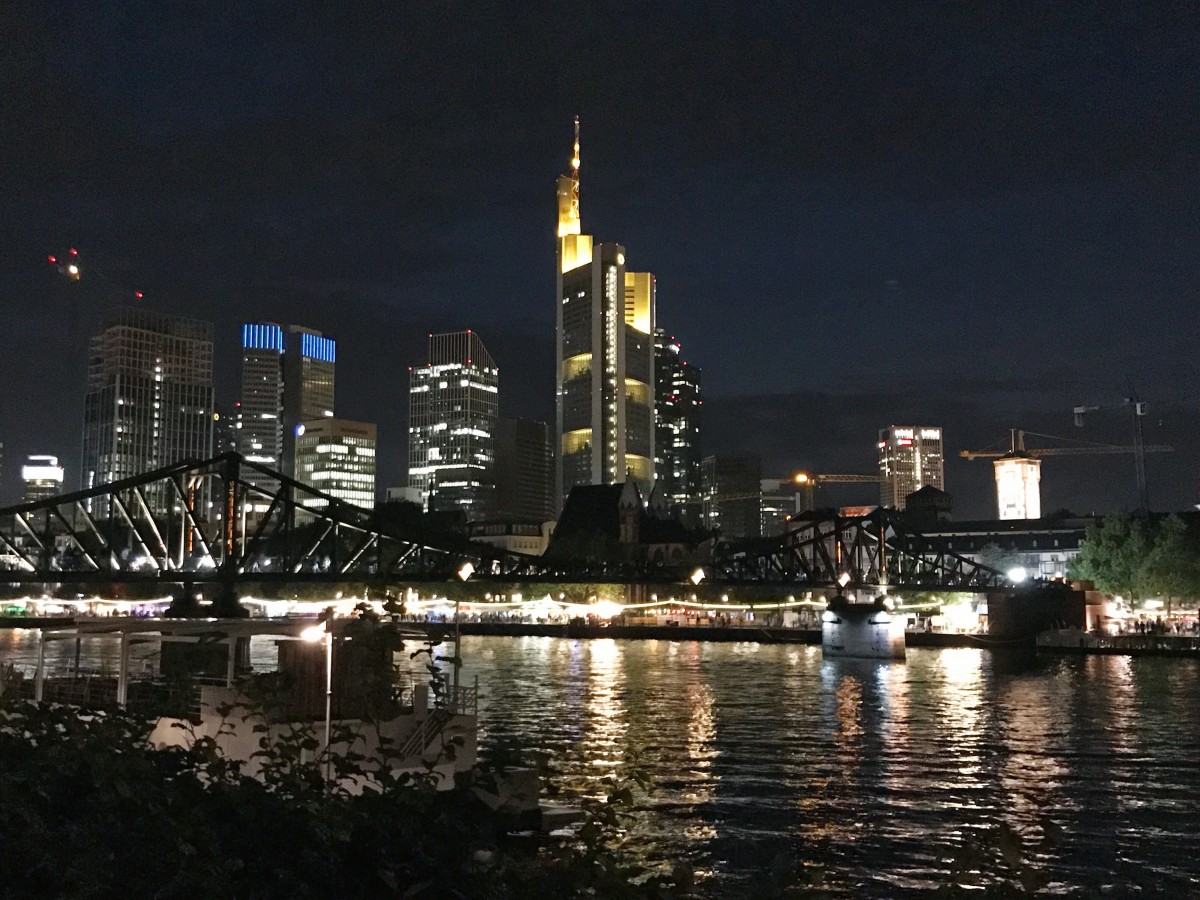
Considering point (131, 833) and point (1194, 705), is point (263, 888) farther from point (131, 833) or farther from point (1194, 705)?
point (1194, 705)

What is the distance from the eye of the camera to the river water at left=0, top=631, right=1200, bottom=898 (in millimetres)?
27422

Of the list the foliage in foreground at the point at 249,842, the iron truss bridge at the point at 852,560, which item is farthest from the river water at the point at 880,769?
the iron truss bridge at the point at 852,560

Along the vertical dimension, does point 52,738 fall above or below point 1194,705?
above

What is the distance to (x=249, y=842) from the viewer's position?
43.9 feet

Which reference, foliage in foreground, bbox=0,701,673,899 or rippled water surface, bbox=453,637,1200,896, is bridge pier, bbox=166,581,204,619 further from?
foliage in foreground, bbox=0,701,673,899

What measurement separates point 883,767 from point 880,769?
1.91 feet

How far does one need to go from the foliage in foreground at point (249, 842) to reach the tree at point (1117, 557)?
129597 millimetres

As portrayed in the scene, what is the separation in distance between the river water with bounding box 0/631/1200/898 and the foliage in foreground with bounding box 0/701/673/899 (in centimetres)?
195

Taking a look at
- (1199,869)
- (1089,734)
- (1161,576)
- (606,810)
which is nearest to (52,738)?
(606,810)

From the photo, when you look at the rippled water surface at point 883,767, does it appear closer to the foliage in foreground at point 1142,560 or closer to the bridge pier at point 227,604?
the bridge pier at point 227,604

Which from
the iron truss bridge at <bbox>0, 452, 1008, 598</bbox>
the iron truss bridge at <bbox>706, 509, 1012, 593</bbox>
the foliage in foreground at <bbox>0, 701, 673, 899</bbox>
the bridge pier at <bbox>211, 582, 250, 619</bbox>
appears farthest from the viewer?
the iron truss bridge at <bbox>706, 509, 1012, 593</bbox>

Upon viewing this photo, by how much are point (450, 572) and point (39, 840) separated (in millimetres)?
116706

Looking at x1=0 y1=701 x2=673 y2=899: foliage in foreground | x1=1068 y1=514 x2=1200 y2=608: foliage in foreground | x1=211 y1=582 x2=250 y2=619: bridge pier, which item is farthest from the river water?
x1=1068 y1=514 x2=1200 y2=608: foliage in foreground

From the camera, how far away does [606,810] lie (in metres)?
13.2
